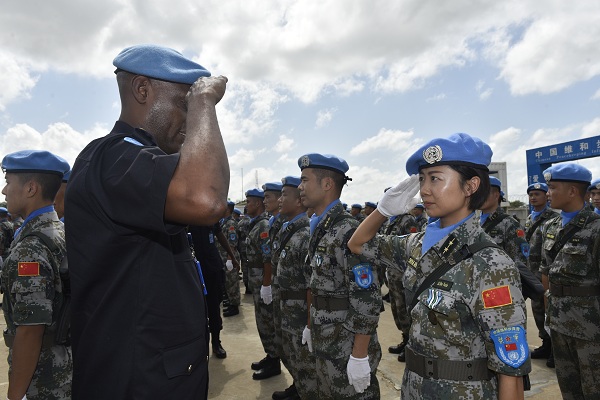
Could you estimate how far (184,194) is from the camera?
44.4 inches

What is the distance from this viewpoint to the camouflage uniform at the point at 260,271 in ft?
18.9

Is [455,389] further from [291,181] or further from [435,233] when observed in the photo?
[291,181]

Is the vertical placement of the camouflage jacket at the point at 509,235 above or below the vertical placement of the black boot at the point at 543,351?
above

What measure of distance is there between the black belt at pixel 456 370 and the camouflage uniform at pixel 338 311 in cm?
114

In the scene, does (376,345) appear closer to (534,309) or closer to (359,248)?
(359,248)

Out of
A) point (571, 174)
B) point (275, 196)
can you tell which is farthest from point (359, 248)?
point (275, 196)

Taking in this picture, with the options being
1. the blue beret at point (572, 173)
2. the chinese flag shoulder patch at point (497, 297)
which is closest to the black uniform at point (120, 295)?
the chinese flag shoulder patch at point (497, 297)

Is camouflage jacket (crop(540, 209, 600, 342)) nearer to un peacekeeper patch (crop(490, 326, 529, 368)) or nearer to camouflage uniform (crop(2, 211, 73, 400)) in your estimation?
un peacekeeper patch (crop(490, 326, 529, 368))

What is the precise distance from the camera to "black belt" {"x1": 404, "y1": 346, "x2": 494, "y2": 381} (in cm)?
197

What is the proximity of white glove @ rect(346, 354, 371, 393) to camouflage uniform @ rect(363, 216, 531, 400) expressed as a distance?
0.98m

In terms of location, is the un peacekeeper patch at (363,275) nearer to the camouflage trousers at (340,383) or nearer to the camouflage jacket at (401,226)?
the camouflage trousers at (340,383)

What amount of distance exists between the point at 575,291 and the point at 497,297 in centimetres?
294

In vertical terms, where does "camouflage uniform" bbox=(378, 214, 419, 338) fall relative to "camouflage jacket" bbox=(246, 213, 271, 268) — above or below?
below

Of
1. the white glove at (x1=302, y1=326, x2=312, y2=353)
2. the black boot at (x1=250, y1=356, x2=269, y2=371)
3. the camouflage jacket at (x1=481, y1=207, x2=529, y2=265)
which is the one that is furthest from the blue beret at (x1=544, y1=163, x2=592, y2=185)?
the black boot at (x1=250, y1=356, x2=269, y2=371)
